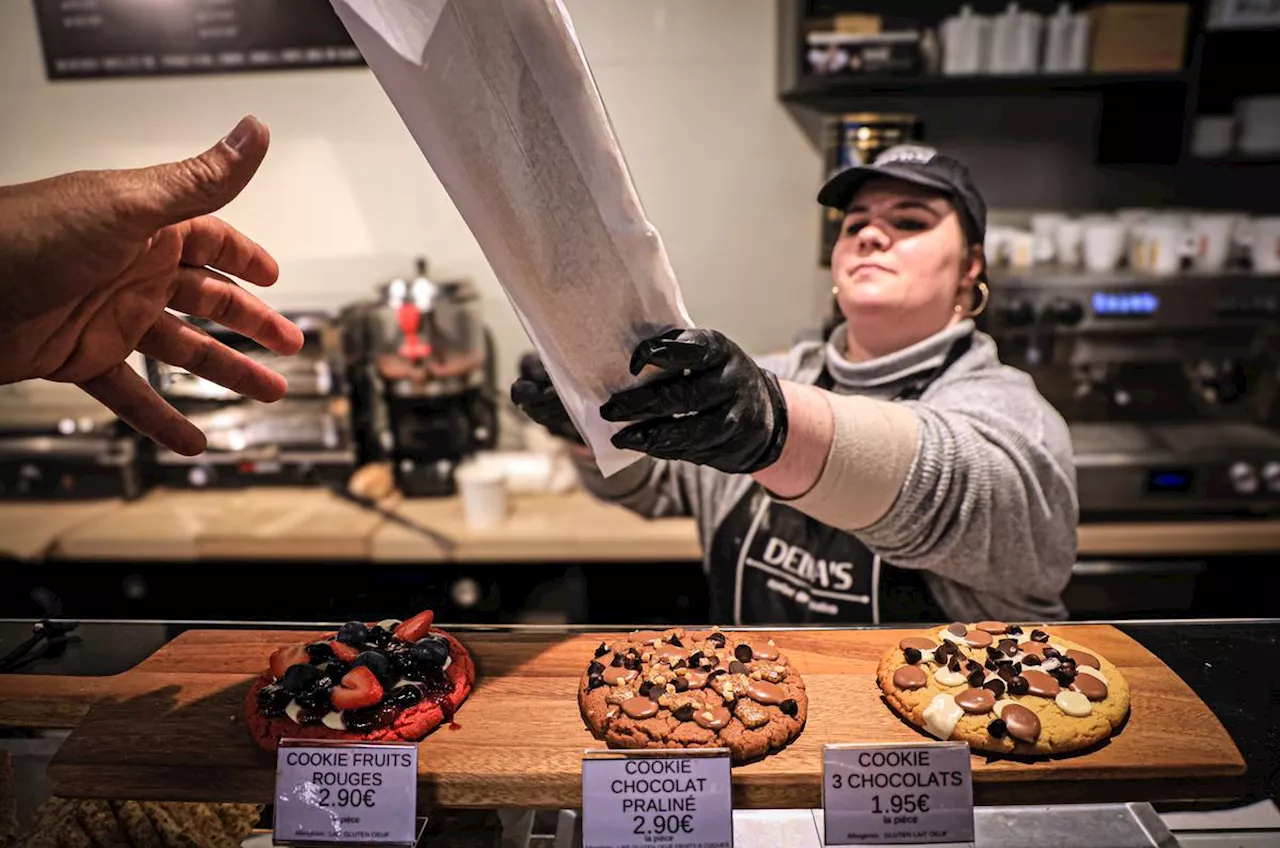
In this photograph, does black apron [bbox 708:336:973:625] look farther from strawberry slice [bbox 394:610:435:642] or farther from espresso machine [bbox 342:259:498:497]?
espresso machine [bbox 342:259:498:497]

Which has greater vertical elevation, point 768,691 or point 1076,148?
point 1076,148

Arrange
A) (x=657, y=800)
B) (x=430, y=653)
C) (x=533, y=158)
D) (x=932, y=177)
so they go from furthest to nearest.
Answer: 1. (x=932, y=177)
2. (x=430, y=653)
3. (x=657, y=800)
4. (x=533, y=158)

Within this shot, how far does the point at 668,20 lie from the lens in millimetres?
3141

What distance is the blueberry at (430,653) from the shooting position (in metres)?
1.16

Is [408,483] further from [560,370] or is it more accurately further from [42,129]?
[560,370]

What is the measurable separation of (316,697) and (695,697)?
497 millimetres

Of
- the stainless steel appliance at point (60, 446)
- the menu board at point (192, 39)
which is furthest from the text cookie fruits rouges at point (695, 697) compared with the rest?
the menu board at point (192, 39)

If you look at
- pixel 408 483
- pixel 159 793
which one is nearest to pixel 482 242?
pixel 159 793

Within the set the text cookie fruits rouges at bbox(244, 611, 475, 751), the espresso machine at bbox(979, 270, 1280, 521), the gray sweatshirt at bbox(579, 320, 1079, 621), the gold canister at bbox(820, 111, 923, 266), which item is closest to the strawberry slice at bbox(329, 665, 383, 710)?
the text cookie fruits rouges at bbox(244, 611, 475, 751)

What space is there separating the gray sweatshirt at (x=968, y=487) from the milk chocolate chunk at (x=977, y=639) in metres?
0.15

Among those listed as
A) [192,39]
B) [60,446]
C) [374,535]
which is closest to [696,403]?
[374,535]

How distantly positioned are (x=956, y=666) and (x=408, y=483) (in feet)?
7.61

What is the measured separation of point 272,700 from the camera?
3.62ft

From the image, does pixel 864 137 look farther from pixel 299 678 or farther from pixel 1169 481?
pixel 299 678
